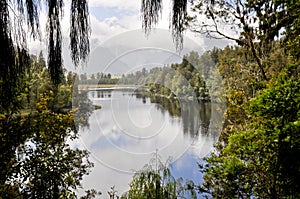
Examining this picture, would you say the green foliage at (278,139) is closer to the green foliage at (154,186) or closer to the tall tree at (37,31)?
the green foliage at (154,186)

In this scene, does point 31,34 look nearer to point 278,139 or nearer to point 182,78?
point 278,139

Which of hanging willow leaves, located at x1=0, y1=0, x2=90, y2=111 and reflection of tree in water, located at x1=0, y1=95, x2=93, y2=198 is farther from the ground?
hanging willow leaves, located at x1=0, y1=0, x2=90, y2=111

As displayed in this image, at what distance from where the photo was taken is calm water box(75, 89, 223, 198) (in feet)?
13.3

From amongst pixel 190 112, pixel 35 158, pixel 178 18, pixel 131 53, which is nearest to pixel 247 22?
pixel 131 53

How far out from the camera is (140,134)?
4.62m

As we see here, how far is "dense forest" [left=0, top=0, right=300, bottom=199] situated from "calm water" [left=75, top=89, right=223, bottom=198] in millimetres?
338

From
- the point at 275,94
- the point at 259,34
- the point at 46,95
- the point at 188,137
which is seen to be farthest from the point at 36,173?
the point at 188,137

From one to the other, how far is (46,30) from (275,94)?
4.19 feet

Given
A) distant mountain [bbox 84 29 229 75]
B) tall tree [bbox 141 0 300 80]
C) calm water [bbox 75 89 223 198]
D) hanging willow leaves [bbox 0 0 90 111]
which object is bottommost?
calm water [bbox 75 89 223 198]

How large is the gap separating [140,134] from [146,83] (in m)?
0.93

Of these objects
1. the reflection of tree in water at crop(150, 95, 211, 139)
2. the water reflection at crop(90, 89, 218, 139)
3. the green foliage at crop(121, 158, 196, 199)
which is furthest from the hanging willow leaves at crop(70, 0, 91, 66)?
the reflection of tree in water at crop(150, 95, 211, 139)

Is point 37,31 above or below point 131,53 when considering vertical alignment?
below

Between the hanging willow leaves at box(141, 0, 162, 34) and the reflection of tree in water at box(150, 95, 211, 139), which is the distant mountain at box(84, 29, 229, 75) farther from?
the hanging willow leaves at box(141, 0, 162, 34)

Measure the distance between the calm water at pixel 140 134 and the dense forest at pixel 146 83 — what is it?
338 millimetres
